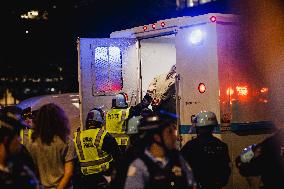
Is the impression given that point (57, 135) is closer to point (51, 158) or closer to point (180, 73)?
point (51, 158)

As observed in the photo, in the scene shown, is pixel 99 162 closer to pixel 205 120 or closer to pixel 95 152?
pixel 95 152

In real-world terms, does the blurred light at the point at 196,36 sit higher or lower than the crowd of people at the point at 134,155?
higher

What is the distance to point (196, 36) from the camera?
728 cm

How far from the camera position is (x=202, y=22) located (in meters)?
7.12

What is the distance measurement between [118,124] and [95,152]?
2651 millimetres

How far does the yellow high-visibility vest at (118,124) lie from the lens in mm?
8461

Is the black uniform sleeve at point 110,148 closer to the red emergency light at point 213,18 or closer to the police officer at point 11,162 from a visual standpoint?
the police officer at point 11,162

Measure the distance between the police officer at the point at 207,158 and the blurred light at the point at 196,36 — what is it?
1.89m

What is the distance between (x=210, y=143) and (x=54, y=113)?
1.89 m

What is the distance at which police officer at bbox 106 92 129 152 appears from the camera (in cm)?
844

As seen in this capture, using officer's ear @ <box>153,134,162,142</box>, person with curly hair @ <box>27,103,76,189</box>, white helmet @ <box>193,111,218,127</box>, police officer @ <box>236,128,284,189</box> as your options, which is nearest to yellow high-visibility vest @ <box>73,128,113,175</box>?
person with curly hair @ <box>27,103,76,189</box>

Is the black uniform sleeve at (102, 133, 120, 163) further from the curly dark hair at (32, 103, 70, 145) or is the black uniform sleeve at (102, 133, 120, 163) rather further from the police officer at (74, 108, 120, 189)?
the curly dark hair at (32, 103, 70, 145)

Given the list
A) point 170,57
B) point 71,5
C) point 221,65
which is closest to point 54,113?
point 221,65

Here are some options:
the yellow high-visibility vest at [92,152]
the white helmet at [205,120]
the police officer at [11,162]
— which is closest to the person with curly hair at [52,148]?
the police officer at [11,162]
